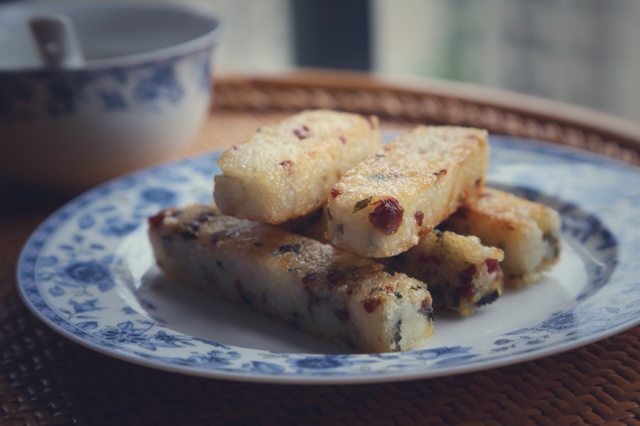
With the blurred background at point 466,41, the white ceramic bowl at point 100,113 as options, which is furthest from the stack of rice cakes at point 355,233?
the blurred background at point 466,41

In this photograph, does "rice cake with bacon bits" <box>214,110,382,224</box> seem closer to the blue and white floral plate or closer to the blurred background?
A: the blue and white floral plate

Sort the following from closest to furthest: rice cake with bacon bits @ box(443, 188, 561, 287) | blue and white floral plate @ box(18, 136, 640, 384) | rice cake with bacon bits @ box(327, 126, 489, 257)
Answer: blue and white floral plate @ box(18, 136, 640, 384)
rice cake with bacon bits @ box(327, 126, 489, 257)
rice cake with bacon bits @ box(443, 188, 561, 287)

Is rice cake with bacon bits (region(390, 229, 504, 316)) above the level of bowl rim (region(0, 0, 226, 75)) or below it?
below

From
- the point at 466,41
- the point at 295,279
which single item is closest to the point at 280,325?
the point at 295,279

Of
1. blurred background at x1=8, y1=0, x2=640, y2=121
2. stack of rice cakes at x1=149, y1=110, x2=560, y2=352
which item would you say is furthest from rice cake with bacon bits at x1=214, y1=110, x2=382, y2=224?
blurred background at x1=8, y1=0, x2=640, y2=121

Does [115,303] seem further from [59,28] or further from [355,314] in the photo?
[59,28]

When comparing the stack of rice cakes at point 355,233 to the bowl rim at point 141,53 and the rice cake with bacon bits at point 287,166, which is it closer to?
the rice cake with bacon bits at point 287,166

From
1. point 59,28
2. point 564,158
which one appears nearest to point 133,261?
point 59,28
